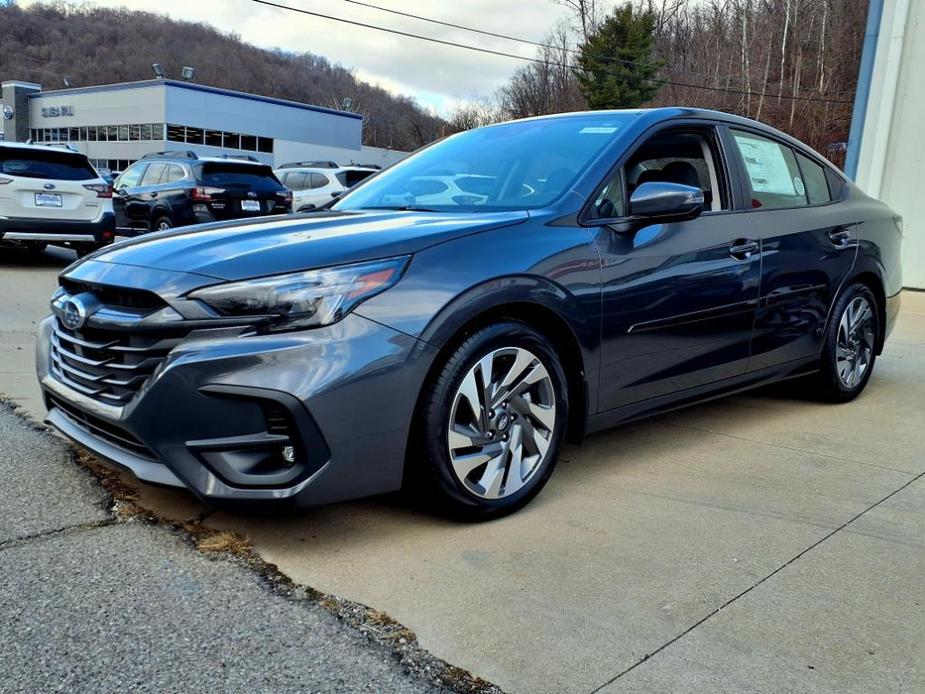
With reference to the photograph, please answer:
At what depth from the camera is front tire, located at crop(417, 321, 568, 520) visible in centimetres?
286

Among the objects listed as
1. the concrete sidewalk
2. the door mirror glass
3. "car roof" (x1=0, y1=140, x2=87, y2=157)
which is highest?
"car roof" (x1=0, y1=140, x2=87, y2=157)

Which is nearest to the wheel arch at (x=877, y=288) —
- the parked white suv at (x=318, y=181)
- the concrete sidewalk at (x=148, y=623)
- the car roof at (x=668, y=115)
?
the car roof at (x=668, y=115)

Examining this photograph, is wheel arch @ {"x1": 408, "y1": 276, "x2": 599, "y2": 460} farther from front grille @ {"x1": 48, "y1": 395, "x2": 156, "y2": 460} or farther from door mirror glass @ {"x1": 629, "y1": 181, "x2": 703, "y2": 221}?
front grille @ {"x1": 48, "y1": 395, "x2": 156, "y2": 460}

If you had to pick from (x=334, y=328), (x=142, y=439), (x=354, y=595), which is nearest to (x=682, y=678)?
(x=354, y=595)

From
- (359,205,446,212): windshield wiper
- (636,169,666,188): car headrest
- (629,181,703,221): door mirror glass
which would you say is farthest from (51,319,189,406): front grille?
(636,169,666,188): car headrest

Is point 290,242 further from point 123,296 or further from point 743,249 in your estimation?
point 743,249

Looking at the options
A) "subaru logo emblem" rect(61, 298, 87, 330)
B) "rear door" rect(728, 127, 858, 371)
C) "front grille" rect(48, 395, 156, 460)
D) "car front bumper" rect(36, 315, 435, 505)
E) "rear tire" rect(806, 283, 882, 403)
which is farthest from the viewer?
"rear tire" rect(806, 283, 882, 403)

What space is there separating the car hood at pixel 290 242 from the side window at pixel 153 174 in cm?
1093

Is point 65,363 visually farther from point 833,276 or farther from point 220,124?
point 220,124

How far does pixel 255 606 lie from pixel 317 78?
92538 mm

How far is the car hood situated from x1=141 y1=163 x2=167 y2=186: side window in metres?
10.9

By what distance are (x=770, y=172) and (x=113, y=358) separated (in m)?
3.31

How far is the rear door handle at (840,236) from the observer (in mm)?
4559

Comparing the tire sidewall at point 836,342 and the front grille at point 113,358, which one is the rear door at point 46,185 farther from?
the tire sidewall at point 836,342
